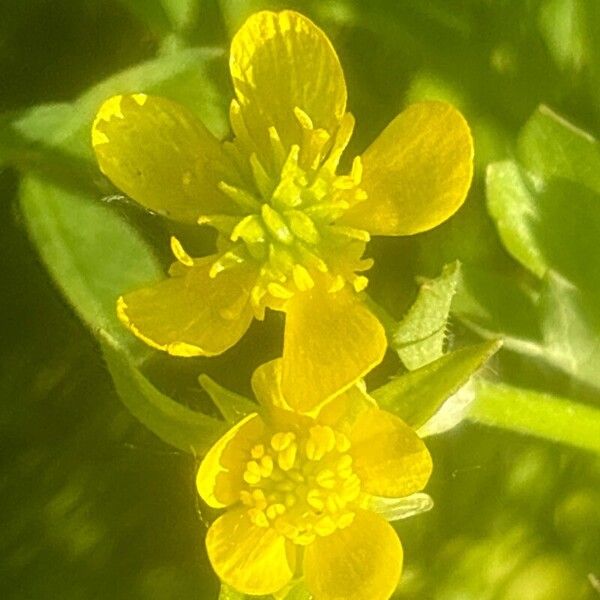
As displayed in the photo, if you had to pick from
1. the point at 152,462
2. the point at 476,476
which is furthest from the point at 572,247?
the point at 152,462

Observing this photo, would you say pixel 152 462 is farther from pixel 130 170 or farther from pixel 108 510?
pixel 130 170

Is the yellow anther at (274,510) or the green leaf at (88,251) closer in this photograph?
the yellow anther at (274,510)

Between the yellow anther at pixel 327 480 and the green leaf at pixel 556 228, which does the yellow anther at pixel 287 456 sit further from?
the green leaf at pixel 556 228

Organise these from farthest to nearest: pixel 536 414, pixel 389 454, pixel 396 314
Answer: pixel 396 314 < pixel 536 414 < pixel 389 454

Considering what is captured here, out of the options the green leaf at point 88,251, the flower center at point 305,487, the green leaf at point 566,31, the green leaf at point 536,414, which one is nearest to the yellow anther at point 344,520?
the flower center at point 305,487

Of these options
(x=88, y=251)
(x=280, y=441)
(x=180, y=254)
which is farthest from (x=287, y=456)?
(x=88, y=251)

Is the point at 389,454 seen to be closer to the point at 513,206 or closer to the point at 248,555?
the point at 248,555
